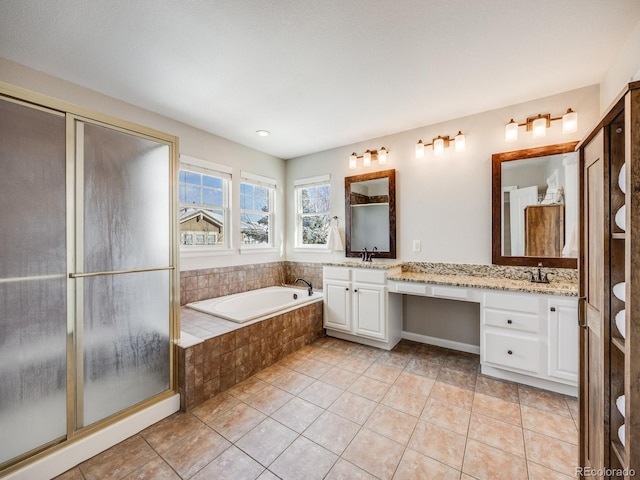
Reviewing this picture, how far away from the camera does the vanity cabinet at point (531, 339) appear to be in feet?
7.01

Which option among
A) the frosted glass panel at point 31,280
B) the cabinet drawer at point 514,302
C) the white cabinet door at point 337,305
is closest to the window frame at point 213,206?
the white cabinet door at point 337,305

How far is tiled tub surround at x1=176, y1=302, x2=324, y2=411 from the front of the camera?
2059mm

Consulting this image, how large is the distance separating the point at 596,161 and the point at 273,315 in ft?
8.55

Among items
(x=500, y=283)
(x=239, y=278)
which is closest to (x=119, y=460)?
(x=239, y=278)

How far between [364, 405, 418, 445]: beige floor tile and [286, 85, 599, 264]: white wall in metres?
1.78

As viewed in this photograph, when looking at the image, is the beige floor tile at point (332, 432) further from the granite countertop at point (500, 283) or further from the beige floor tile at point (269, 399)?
the granite countertop at point (500, 283)

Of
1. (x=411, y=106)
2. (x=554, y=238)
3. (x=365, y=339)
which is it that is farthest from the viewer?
(x=365, y=339)

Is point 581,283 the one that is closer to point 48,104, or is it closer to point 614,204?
point 614,204

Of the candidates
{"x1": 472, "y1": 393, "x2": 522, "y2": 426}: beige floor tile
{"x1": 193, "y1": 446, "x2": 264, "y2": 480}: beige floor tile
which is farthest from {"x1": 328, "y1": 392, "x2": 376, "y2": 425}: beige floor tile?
{"x1": 472, "y1": 393, "x2": 522, "y2": 426}: beige floor tile

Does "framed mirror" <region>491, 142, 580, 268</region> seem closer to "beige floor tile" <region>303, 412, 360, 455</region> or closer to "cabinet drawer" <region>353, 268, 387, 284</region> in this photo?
"cabinet drawer" <region>353, 268, 387, 284</region>

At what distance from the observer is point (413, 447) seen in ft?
5.46

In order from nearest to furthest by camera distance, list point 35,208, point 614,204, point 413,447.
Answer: point 614,204
point 35,208
point 413,447

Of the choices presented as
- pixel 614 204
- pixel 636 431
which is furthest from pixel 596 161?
pixel 636 431

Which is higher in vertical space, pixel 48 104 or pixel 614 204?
pixel 48 104
